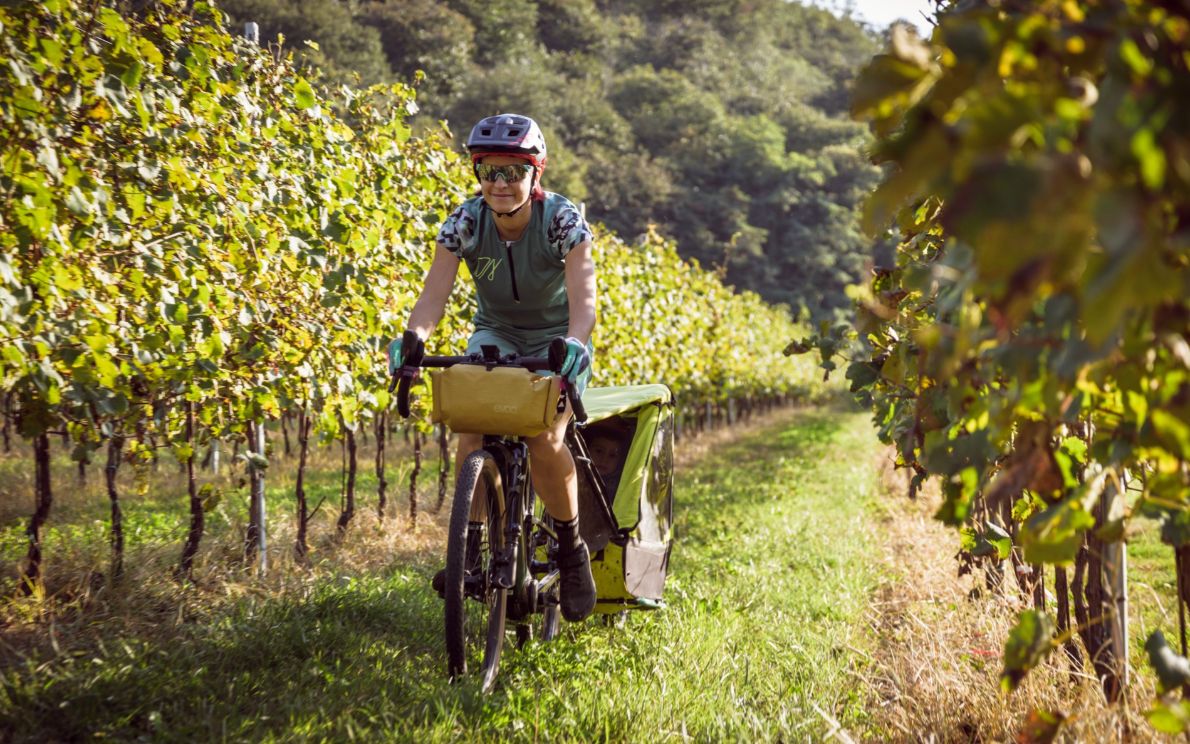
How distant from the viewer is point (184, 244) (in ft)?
12.6

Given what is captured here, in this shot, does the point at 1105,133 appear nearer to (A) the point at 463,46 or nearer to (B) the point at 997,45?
(B) the point at 997,45

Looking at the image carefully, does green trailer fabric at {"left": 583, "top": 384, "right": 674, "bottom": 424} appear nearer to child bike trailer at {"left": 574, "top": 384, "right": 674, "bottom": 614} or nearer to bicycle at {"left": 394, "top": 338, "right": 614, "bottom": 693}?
child bike trailer at {"left": 574, "top": 384, "right": 674, "bottom": 614}

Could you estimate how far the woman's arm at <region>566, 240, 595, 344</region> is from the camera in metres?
3.36

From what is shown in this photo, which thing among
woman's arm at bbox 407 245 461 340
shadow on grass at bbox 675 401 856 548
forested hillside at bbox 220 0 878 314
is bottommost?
shadow on grass at bbox 675 401 856 548

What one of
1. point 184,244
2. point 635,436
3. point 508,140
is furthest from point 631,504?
point 184,244

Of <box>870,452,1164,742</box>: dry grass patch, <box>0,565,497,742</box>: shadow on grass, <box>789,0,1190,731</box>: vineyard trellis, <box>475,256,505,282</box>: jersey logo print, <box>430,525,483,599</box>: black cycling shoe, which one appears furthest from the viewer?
<box>475,256,505,282</box>: jersey logo print

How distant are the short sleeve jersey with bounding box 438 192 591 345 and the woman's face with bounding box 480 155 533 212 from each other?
0.51 ft

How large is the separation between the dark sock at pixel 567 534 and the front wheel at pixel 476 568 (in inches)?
11.4

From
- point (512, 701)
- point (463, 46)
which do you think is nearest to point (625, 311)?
point (512, 701)

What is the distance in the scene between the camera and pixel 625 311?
1171 centimetres

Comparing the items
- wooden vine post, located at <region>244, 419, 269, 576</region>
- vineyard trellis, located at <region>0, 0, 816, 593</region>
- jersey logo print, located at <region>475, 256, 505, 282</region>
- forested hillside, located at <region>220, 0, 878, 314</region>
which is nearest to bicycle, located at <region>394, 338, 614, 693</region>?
jersey logo print, located at <region>475, 256, 505, 282</region>

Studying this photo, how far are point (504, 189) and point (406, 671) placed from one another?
5.50ft

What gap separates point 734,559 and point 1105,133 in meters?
5.13

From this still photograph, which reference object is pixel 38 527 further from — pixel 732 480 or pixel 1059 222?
pixel 732 480
